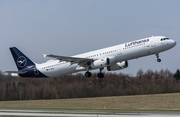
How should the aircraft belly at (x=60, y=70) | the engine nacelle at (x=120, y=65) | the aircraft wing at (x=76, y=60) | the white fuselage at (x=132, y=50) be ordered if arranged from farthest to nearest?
the engine nacelle at (x=120, y=65) < the aircraft belly at (x=60, y=70) < the aircraft wing at (x=76, y=60) < the white fuselage at (x=132, y=50)

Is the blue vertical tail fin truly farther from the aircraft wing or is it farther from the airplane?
the aircraft wing

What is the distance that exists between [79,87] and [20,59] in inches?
1491

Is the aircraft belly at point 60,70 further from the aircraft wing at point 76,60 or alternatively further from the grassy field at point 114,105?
the grassy field at point 114,105

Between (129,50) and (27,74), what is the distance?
20.7 metres

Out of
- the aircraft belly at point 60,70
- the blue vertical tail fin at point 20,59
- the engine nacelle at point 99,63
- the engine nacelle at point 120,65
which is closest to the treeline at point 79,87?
the blue vertical tail fin at point 20,59

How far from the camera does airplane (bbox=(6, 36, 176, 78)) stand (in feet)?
134

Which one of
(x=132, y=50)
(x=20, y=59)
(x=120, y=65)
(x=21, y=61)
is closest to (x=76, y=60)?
(x=120, y=65)

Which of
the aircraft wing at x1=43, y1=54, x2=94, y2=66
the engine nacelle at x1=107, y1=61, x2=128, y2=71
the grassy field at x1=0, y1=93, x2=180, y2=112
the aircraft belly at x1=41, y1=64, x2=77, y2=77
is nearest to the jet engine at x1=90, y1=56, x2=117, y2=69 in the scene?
the aircraft wing at x1=43, y1=54, x2=94, y2=66

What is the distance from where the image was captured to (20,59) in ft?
177

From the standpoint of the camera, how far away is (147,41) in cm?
4109

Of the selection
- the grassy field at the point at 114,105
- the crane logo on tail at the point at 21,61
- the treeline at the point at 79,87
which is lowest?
the grassy field at the point at 114,105

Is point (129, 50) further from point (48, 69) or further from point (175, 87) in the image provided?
point (175, 87)

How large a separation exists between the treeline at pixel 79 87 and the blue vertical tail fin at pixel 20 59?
32270 mm

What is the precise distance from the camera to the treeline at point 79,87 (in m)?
86.4
